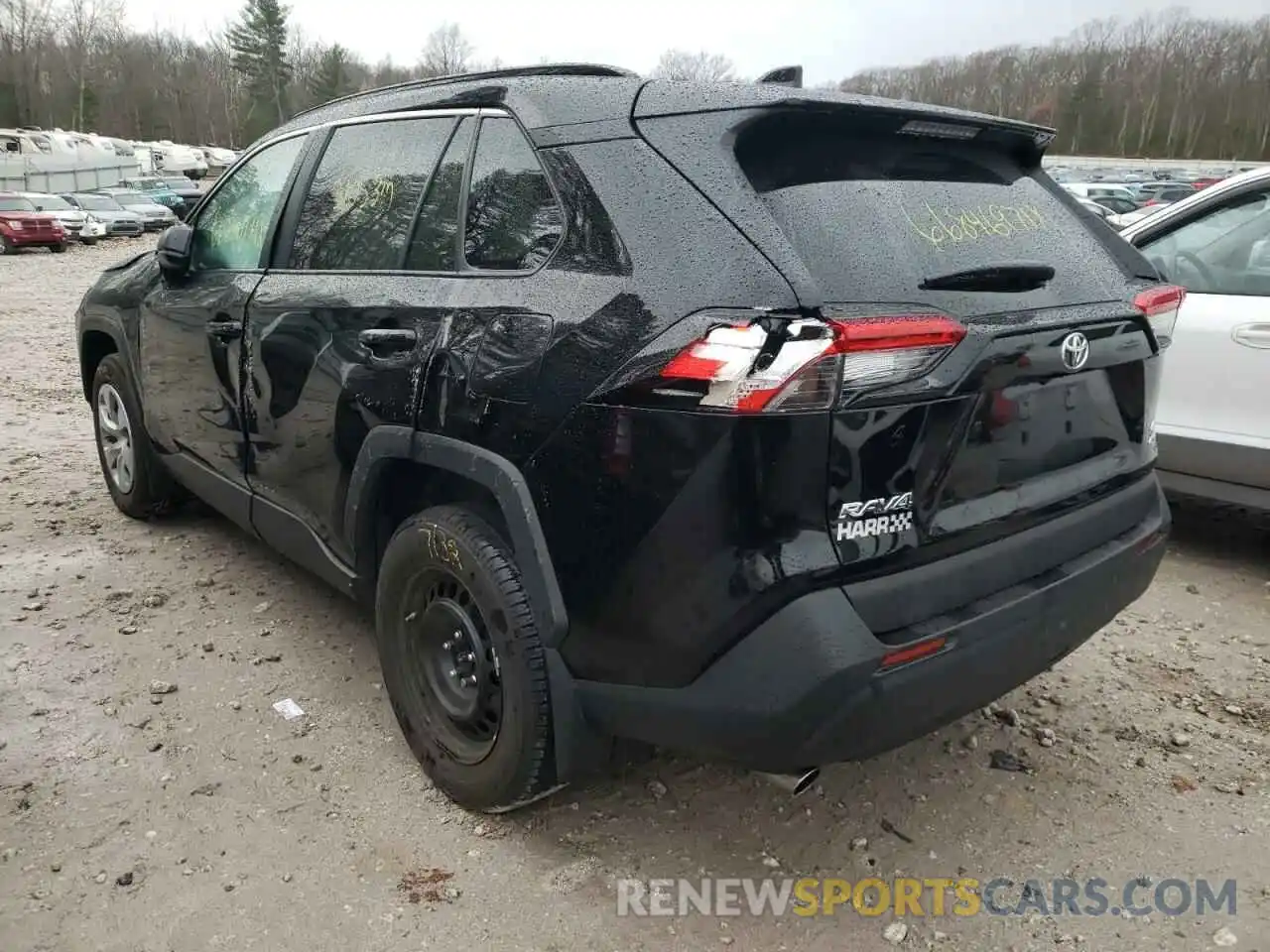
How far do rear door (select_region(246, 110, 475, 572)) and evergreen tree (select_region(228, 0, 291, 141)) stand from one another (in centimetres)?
9273

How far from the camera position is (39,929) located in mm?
2205

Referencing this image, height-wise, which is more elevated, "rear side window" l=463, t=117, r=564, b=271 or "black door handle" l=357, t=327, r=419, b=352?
"rear side window" l=463, t=117, r=564, b=271

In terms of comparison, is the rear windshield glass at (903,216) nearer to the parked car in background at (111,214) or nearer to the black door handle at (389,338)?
the black door handle at (389,338)

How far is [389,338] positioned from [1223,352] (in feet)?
11.7

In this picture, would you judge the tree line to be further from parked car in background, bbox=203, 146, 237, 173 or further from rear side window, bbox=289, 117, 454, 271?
rear side window, bbox=289, 117, 454, 271

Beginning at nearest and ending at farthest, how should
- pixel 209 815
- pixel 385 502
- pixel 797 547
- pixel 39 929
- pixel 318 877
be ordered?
pixel 797 547 → pixel 39 929 → pixel 318 877 → pixel 209 815 → pixel 385 502

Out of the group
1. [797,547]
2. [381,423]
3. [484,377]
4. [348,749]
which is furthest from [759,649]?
[348,749]

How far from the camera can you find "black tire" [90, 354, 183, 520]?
4.42 metres

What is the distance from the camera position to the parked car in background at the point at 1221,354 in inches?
160

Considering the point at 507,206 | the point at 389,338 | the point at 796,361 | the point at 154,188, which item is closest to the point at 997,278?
the point at 796,361

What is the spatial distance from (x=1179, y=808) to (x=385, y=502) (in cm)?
242

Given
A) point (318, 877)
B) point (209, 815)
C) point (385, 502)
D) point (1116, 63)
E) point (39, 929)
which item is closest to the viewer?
point (39, 929)

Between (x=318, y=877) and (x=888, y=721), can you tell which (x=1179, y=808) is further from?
(x=318, y=877)

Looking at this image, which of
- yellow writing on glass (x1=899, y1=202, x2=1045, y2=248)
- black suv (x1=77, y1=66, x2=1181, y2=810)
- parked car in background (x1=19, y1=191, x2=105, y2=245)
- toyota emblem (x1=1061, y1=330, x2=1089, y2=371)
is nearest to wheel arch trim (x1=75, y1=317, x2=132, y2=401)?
black suv (x1=77, y1=66, x2=1181, y2=810)
